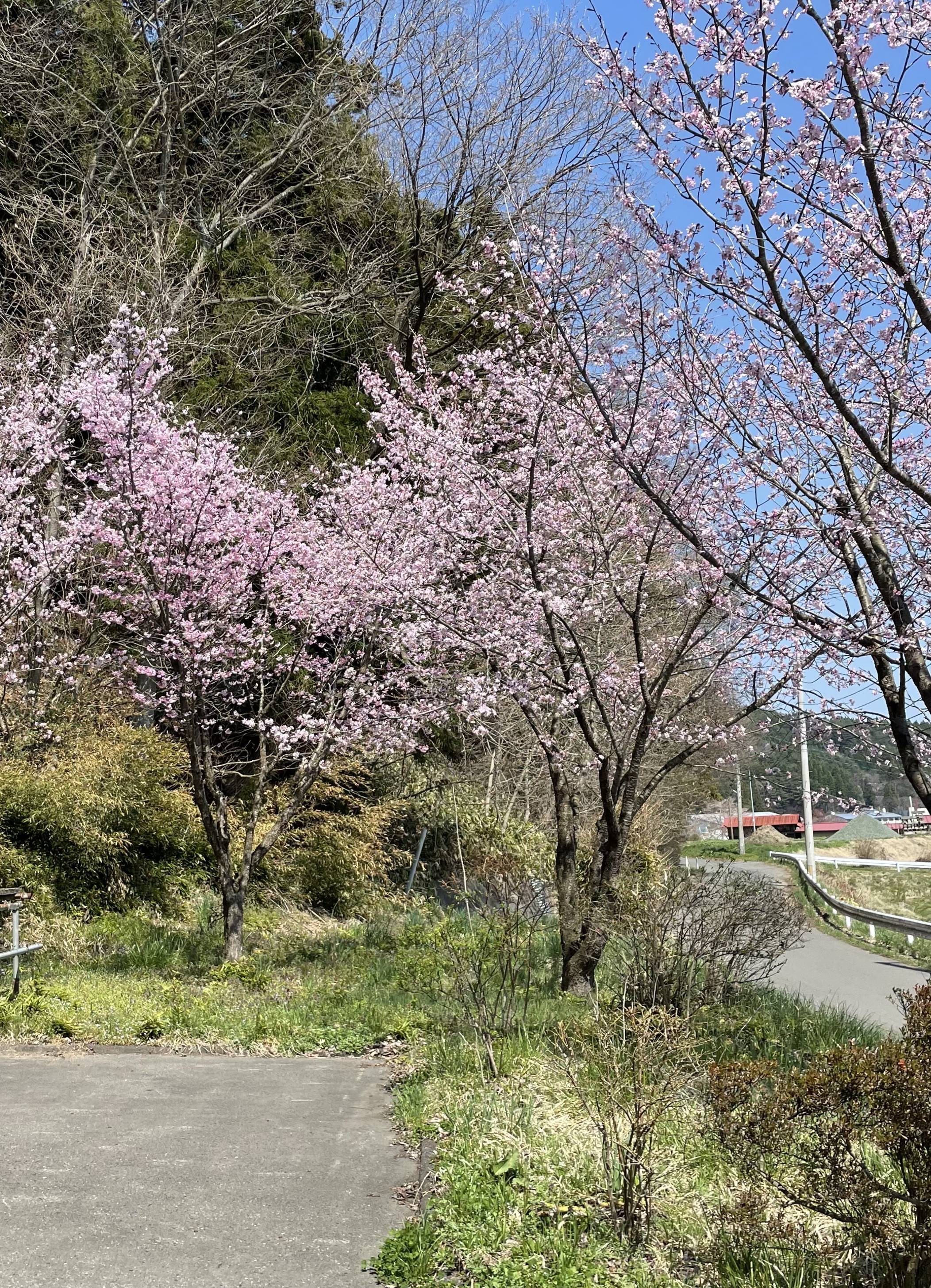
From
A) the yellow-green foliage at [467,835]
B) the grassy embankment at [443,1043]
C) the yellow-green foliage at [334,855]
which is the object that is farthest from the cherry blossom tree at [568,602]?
the yellow-green foliage at [334,855]

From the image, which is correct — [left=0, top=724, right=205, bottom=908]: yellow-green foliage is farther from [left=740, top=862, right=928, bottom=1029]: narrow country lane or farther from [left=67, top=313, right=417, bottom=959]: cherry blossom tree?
[left=740, top=862, right=928, bottom=1029]: narrow country lane

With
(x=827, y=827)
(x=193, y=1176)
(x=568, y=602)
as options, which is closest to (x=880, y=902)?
(x=568, y=602)

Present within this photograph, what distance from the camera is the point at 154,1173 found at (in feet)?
15.0

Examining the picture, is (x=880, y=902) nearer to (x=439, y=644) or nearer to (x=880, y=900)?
(x=880, y=900)

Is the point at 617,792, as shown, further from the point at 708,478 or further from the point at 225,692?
the point at 225,692

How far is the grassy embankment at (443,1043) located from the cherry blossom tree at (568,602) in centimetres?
140

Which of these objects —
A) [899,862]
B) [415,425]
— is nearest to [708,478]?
[415,425]

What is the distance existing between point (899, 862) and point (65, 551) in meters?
30.1

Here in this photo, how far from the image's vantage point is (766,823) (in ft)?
280

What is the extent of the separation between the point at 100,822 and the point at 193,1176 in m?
7.64

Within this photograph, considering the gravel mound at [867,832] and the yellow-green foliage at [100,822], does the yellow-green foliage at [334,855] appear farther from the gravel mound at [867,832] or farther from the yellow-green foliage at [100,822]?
the gravel mound at [867,832]

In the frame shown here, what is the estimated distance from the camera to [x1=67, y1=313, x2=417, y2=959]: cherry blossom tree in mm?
9695

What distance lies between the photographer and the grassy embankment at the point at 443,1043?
376 centimetres

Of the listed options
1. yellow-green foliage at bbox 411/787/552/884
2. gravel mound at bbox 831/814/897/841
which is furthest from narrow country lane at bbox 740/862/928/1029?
gravel mound at bbox 831/814/897/841
